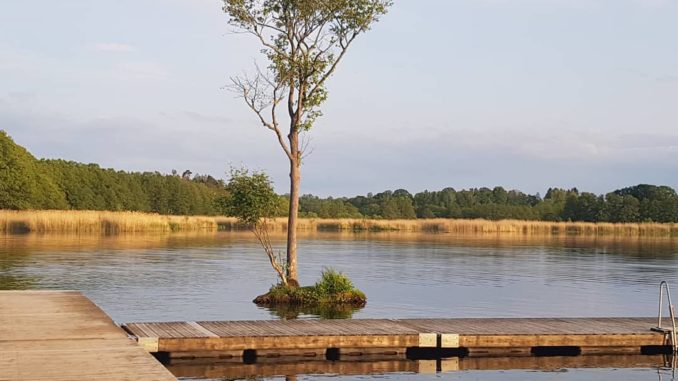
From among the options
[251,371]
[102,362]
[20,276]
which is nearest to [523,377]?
[251,371]

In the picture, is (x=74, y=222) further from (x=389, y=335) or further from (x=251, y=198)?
(x=389, y=335)

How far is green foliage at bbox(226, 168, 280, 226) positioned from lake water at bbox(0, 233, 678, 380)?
244 centimetres

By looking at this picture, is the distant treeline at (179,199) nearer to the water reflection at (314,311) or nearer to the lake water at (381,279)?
the lake water at (381,279)

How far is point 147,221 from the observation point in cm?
7006

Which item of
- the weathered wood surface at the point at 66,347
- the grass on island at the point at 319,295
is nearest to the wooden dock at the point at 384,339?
the weathered wood surface at the point at 66,347

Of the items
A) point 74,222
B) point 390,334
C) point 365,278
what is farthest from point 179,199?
point 390,334

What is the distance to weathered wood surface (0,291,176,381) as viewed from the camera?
11.3 meters

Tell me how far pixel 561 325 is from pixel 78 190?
7993cm

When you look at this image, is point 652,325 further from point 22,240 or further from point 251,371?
point 22,240

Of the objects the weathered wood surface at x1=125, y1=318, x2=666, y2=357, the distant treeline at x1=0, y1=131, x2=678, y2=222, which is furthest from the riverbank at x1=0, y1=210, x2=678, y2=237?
the weathered wood surface at x1=125, y1=318, x2=666, y2=357

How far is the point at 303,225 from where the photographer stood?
91375 mm

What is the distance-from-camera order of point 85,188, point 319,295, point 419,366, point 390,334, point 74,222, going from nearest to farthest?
1. point 419,366
2. point 390,334
3. point 319,295
4. point 74,222
5. point 85,188

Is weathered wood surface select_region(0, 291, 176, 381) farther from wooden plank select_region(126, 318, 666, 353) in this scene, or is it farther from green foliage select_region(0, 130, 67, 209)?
green foliage select_region(0, 130, 67, 209)

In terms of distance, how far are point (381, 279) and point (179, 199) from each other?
85193 mm
